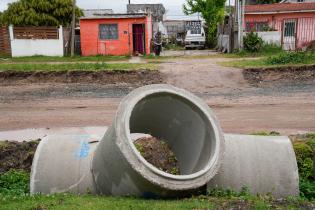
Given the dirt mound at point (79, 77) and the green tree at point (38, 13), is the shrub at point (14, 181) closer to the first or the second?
the dirt mound at point (79, 77)

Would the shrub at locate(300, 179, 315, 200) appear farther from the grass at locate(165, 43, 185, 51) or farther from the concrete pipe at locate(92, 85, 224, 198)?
the grass at locate(165, 43, 185, 51)

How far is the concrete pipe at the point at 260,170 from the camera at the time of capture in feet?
21.4

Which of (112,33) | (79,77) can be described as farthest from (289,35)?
(79,77)

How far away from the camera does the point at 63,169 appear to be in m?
6.70

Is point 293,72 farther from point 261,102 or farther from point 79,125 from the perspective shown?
point 79,125

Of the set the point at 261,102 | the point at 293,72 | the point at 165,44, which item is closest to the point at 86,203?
the point at 261,102

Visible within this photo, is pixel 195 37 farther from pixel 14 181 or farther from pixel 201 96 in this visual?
pixel 14 181

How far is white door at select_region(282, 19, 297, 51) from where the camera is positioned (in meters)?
26.6

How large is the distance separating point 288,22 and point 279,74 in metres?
11.5

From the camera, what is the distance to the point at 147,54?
26.3m

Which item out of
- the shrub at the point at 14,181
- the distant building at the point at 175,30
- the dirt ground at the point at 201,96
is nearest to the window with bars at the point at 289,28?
the dirt ground at the point at 201,96

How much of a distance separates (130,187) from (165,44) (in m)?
29.8

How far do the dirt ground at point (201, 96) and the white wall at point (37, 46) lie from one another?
25.0ft

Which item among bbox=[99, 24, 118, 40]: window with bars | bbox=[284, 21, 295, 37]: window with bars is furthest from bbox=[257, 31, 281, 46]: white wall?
bbox=[99, 24, 118, 40]: window with bars
